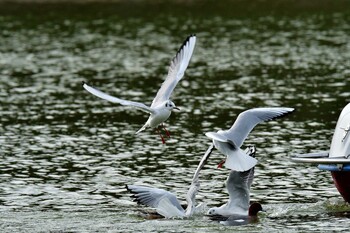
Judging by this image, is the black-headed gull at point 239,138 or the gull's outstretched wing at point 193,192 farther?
the gull's outstretched wing at point 193,192

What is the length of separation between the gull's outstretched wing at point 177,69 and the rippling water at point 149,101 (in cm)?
199

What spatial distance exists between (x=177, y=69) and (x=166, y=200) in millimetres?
3074

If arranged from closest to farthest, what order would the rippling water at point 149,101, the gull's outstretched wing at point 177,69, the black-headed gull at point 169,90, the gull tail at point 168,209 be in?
the gull tail at point 168,209 → the black-headed gull at point 169,90 → the rippling water at point 149,101 → the gull's outstretched wing at point 177,69

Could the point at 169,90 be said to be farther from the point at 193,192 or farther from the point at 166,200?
the point at 166,200

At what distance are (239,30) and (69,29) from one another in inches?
369

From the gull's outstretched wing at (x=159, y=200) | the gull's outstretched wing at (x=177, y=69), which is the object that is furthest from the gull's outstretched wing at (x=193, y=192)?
the gull's outstretched wing at (x=177, y=69)

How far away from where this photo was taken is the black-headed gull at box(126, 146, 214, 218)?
20141 mm

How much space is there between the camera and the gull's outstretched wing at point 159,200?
2012 centimetres

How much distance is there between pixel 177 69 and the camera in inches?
872

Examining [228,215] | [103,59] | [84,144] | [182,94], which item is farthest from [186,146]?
[103,59]

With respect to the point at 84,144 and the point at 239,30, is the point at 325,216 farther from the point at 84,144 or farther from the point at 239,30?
the point at 239,30

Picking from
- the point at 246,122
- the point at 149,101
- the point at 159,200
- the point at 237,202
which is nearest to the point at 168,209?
the point at 159,200

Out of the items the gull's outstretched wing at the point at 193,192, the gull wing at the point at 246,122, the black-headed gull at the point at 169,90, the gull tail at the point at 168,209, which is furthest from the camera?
the black-headed gull at the point at 169,90

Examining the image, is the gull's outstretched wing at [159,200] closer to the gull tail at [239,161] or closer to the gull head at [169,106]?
the gull tail at [239,161]
